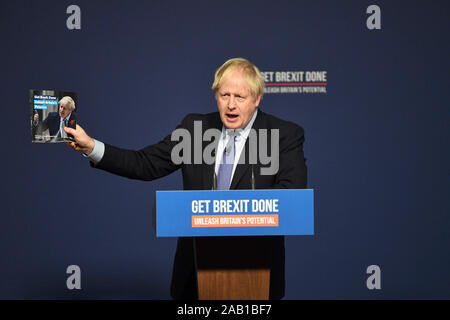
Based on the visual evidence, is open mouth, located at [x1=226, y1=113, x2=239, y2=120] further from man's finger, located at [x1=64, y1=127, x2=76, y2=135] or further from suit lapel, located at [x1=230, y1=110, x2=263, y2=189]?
man's finger, located at [x1=64, y1=127, x2=76, y2=135]

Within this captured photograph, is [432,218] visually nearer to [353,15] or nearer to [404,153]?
[404,153]

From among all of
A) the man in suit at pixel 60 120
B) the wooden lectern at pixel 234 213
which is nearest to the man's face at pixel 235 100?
the wooden lectern at pixel 234 213

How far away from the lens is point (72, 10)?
3156 mm

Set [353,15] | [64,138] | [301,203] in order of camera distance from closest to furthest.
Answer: [301,203], [64,138], [353,15]

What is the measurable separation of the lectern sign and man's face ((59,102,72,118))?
0.52 metres

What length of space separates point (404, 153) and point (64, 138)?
2453 millimetres

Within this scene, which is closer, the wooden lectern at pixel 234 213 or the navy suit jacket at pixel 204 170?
the wooden lectern at pixel 234 213

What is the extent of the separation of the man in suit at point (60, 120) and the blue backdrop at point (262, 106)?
1.63 metres

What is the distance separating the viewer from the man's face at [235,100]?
1.56 m

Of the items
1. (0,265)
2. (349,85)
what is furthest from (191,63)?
(0,265)

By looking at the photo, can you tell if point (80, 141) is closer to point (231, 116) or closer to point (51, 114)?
point (51, 114)

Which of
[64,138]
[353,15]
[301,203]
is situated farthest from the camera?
[353,15]

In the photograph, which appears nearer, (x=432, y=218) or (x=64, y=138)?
(x=64, y=138)

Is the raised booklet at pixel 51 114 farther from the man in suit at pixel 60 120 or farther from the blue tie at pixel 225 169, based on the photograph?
the blue tie at pixel 225 169
